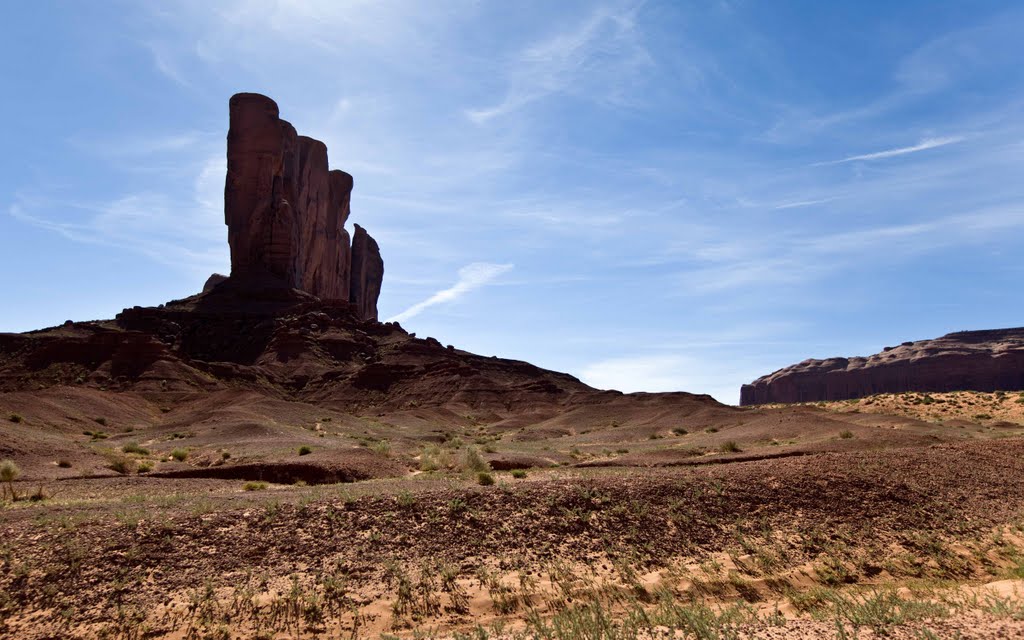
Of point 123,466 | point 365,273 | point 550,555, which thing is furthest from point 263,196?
point 550,555

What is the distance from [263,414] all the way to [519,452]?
25258mm

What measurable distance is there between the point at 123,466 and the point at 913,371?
13121 cm

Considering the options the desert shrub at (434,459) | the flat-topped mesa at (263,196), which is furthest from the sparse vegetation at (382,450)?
the flat-topped mesa at (263,196)

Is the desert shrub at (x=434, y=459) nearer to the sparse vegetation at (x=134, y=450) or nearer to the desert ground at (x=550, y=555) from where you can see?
the desert ground at (x=550, y=555)

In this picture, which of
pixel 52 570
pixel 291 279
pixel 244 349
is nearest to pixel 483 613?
pixel 52 570

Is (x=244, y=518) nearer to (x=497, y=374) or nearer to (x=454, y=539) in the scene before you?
(x=454, y=539)

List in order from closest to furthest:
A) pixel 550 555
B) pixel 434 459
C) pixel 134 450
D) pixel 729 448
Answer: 1. pixel 550 555
2. pixel 434 459
3. pixel 729 448
4. pixel 134 450

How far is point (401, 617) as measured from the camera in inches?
406

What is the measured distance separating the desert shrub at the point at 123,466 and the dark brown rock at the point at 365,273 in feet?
332

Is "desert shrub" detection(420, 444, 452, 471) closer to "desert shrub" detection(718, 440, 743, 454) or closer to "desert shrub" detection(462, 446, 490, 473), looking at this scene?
"desert shrub" detection(462, 446, 490, 473)

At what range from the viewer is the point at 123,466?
27.9 m

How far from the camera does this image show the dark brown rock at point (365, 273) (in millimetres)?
133000

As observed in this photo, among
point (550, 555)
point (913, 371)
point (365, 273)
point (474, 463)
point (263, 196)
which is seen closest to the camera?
point (550, 555)

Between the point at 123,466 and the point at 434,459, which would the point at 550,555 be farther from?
the point at 123,466
